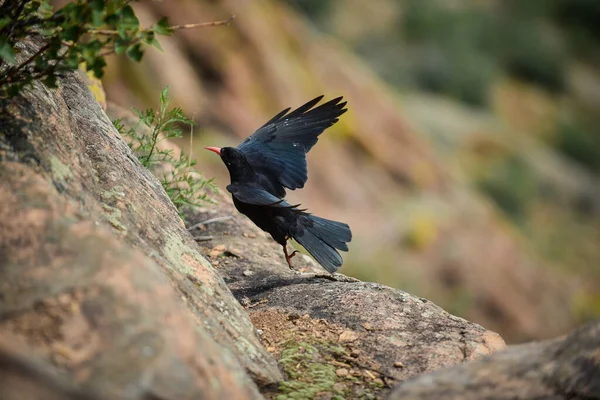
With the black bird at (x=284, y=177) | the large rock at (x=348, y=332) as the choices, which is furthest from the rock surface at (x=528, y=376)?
the black bird at (x=284, y=177)

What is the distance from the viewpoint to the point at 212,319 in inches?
112

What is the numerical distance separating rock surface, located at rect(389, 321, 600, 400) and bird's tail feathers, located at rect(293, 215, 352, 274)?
6.00 ft

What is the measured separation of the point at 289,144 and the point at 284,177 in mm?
259

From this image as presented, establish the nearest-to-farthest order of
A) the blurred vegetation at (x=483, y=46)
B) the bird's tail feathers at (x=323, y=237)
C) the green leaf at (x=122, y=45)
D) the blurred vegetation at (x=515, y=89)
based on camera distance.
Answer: the green leaf at (x=122, y=45) → the bird's tail feathers at (x=323, y=237) → the blurred vegetation at (x=515, y=89) → the blurred vegetation at (x=483, y=46)

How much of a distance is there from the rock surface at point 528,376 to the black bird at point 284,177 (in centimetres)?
179

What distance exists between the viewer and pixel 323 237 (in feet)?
14.7

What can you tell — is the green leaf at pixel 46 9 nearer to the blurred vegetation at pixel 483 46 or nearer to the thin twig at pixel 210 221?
the thin twig at pixel 210 221

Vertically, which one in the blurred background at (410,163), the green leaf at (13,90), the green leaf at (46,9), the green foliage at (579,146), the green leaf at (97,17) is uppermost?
the green foliage at (579,146)

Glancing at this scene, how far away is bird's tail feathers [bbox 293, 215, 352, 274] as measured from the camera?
14.3ft

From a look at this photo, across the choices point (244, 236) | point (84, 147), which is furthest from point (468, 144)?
point (84, 147)

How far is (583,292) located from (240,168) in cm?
1451

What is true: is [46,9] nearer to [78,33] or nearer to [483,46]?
[78,33]

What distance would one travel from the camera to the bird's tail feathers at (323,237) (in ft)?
A: 14.3

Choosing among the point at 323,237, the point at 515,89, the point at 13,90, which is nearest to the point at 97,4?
the point at 13,90
